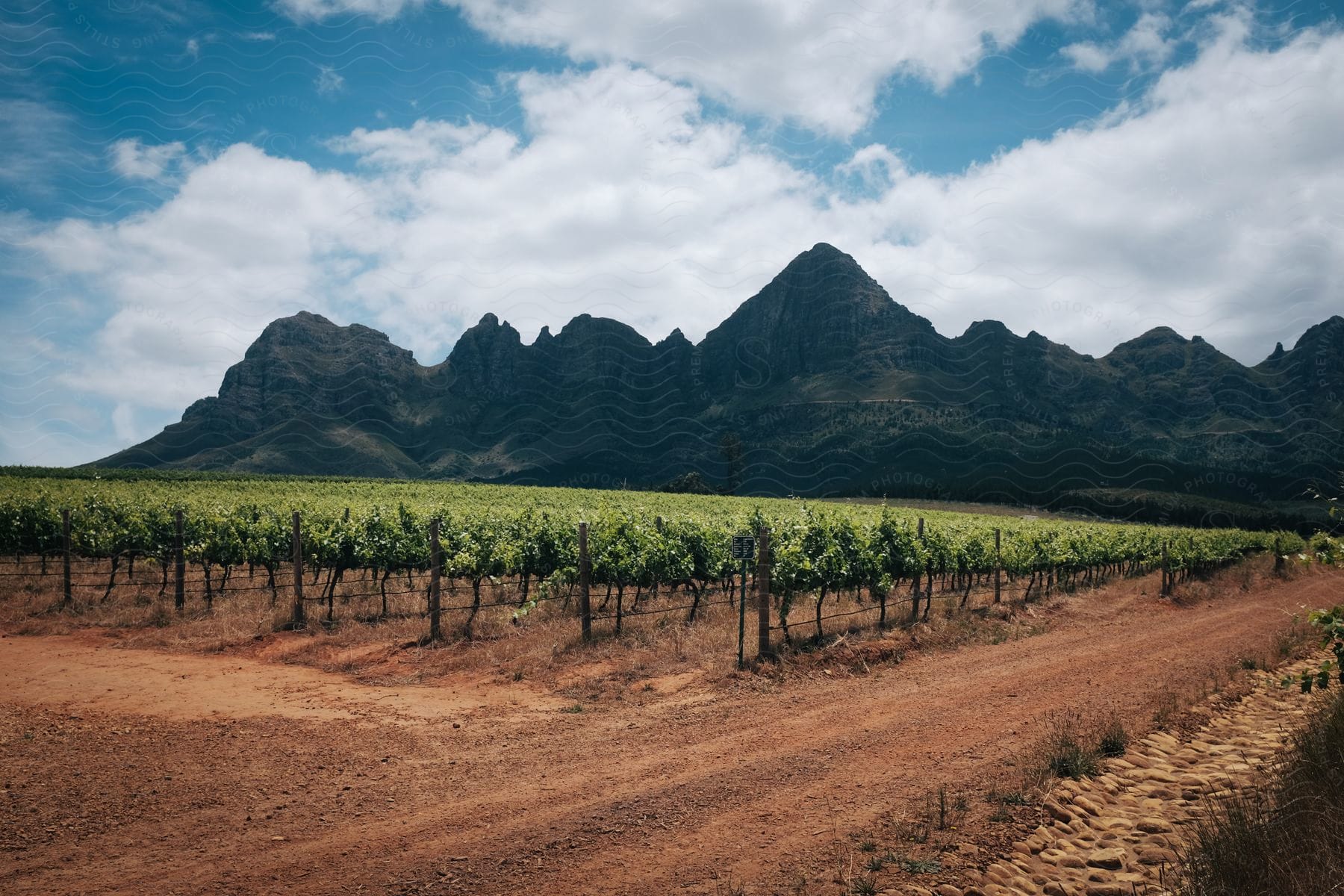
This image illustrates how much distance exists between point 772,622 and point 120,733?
11860mm

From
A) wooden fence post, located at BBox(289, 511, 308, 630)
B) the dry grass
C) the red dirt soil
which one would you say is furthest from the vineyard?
the dry grass

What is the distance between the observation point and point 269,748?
8492 millimetres

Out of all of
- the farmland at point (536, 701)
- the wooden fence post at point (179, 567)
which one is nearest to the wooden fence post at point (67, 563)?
the farmland at point (536, 701)

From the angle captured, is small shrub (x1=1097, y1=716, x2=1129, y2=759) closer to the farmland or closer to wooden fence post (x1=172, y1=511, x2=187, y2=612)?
the farmland

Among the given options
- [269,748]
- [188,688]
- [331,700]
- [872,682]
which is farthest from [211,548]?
[872,682]

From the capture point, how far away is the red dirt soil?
18.5 feet

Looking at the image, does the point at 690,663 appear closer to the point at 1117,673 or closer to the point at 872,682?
the point at 872,682

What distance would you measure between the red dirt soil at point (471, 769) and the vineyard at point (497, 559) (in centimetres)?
306

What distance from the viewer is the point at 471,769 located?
25.9 ft

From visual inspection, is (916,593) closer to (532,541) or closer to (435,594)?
(532,541)

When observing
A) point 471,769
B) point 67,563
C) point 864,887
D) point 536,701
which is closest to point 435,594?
point 536,701

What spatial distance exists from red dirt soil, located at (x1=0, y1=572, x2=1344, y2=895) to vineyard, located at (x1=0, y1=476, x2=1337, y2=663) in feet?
10.0

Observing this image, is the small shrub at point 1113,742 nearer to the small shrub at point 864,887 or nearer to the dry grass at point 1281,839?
the dry grass at point 1281,839

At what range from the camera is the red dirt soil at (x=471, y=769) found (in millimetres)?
5652
